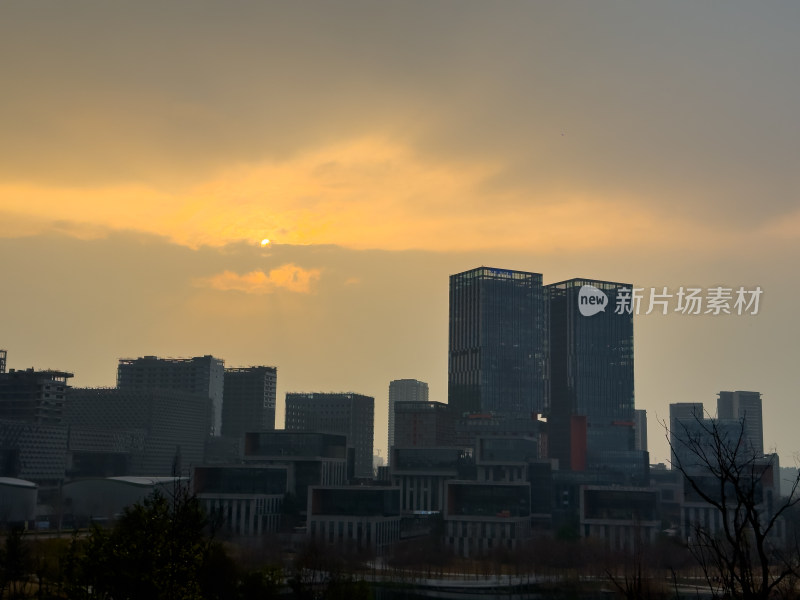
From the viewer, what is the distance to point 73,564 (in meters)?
48.9

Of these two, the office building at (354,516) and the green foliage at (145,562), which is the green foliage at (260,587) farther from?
the office building at (354,516)

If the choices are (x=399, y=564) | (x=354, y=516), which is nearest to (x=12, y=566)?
(x=399, y=564)

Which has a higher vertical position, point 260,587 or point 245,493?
point 245,493

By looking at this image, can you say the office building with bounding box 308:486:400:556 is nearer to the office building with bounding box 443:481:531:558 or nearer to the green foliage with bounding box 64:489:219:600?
the office building with bounding box 443:481:531:558

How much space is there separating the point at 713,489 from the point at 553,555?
4895cm

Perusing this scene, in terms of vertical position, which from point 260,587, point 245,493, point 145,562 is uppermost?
point 145,562

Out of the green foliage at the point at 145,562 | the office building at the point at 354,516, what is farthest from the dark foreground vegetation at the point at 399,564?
the office building at the point at 354,516

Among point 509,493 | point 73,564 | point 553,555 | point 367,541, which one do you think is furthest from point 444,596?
point 73,564

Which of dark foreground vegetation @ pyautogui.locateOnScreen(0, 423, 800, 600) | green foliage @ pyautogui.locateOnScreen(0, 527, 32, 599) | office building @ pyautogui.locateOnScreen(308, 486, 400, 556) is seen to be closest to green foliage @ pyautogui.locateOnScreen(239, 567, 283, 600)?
dark foreground vegetation @ pyautogui.locateOnScreen(0, 423, 800, 600)

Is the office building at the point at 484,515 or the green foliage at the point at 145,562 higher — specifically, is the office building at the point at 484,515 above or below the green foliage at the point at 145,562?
below

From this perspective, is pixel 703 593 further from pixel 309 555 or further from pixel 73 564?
pixel 73 564

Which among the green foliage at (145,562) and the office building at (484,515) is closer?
the green foliage at (145,562)

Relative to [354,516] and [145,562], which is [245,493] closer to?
[354,516]

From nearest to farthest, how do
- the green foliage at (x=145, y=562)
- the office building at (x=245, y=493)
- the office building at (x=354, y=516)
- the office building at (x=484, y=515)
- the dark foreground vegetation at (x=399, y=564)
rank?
the dark foreground vegetation at (x=399, y=564), the green foliage at (x=145, y=562), the office building at (x=354, y=516), the office building at (x=484, y=515), the office building at (x=245, y=493)
